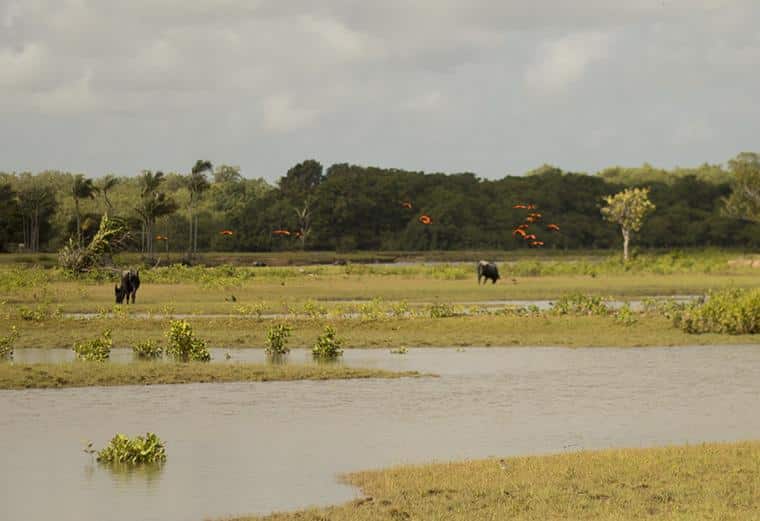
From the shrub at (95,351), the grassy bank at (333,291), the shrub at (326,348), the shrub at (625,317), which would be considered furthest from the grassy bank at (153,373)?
the grassy bank at (333,291)

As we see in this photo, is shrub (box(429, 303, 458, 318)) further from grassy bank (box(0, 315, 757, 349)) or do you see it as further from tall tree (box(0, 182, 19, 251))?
tall tree (box(0, 182, 19, 251))

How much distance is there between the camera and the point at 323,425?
1736cm

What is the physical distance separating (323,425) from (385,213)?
104 m

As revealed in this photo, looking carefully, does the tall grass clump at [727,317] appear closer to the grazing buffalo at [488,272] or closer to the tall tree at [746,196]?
the grazing buffalo at [488,272]

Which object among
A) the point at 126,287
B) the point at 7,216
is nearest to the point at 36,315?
the point at 126,287

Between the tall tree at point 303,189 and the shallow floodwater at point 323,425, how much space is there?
85914mm

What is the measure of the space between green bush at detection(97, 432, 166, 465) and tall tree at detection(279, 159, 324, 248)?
92.3 metres

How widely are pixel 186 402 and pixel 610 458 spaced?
7936 mm

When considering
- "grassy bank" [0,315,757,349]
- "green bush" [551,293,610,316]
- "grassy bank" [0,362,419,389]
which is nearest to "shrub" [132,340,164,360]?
"grassy bank" [0,315,757,349]

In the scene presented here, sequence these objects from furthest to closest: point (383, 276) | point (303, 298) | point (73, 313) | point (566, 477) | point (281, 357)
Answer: point (383, 276) < point (303, 298) < point (73, 313) < point (281, 357) < point (566, 477)

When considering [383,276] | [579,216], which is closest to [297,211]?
[579,216]

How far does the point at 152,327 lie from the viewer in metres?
31.6

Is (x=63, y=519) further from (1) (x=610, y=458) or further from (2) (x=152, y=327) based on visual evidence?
(2) (x=152, y=327)

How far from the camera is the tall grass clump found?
98.0 feet
